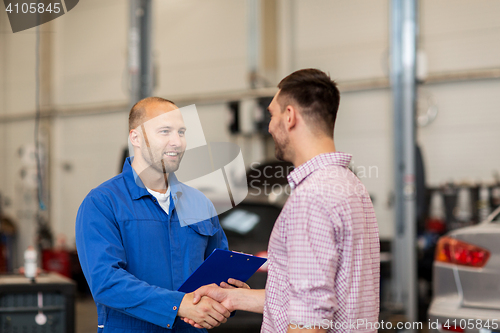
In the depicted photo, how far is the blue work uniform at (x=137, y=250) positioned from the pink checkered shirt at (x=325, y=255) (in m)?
0.38

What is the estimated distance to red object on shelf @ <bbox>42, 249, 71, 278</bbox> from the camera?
7.62 meters

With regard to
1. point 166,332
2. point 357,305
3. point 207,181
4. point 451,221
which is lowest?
point 451,221

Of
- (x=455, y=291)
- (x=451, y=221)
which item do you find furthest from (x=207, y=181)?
(x=451, y=221)

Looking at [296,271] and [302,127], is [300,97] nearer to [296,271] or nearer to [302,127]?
[302,127]

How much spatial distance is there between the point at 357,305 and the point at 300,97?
0.56 m

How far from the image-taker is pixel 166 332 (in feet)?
5.32

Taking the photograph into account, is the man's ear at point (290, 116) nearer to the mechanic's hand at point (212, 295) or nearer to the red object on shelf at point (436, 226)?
the mechanic's hand at point (212, 295)

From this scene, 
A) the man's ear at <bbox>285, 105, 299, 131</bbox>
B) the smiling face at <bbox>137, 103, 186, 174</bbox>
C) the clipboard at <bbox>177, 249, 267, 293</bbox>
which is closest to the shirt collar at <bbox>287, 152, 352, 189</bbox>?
the man's ear at <bbox>285, 105, 299, 131</bbox>

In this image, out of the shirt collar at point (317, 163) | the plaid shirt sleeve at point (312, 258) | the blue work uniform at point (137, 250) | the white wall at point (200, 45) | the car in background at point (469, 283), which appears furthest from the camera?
the white wall at point (200, 45)

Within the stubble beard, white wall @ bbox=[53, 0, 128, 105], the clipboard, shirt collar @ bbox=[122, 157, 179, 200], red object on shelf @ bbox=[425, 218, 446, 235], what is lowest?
red object on shelf @ bbox=[425, 218, 446, 235]

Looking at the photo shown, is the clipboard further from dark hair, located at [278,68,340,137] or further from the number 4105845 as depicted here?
the number 4105845

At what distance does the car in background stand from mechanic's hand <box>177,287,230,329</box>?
170 centimetres

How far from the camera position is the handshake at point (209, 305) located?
1.50 meters

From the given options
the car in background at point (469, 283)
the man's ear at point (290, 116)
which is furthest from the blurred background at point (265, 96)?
the man's ear at point (290, 116)
